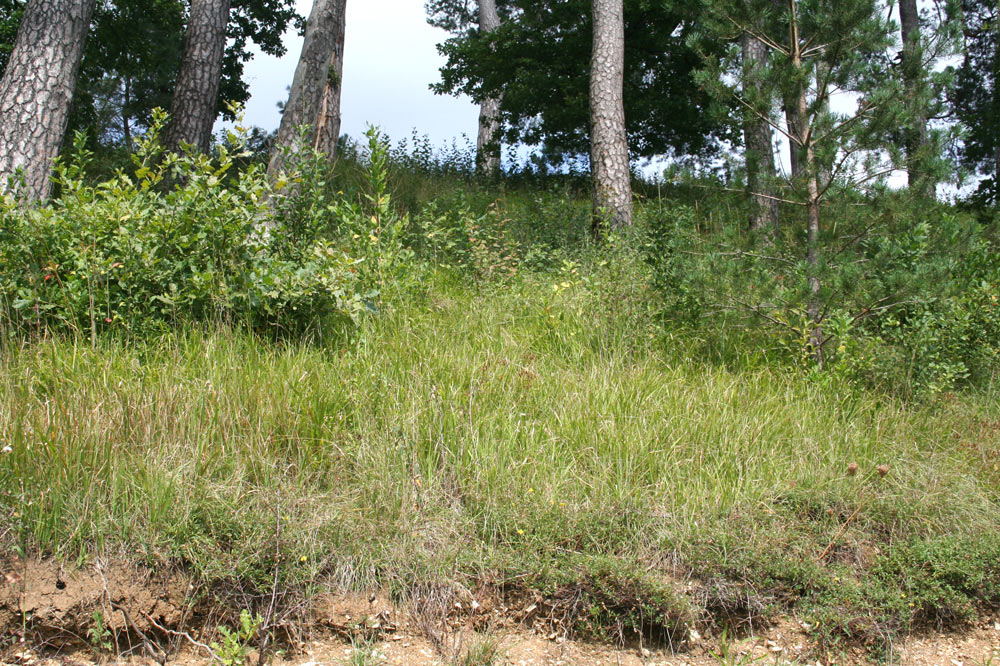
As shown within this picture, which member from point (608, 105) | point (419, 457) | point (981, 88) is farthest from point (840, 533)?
point (981, 88)

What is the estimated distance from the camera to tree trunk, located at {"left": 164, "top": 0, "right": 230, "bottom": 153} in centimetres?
883

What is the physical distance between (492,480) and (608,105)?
6.06 meters

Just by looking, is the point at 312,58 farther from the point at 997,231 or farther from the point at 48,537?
the point at 997,231

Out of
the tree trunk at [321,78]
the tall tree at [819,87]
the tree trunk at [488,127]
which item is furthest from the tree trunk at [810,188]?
the tree trunk at [488,127]

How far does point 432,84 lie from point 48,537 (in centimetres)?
1351

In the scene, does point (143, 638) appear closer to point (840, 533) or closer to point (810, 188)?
point (840, 533)

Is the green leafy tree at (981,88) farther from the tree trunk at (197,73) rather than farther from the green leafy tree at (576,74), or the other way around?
the tree trunk at (197,73)

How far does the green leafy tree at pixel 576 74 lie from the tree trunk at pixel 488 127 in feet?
2.12

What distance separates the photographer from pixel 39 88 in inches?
241

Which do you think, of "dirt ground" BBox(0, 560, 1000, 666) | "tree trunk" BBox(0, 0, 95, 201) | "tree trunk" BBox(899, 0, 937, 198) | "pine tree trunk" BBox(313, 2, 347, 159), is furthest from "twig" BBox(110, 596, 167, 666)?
"pine tree trunk" BBox(313, 2, 347, 159)

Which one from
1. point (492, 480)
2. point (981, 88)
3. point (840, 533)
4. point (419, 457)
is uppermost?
point (981, 88)

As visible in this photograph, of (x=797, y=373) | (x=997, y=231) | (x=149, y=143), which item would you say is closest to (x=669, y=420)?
(x=797, y=373)

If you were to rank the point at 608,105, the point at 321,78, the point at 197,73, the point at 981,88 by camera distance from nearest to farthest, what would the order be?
the point at 321,78 → the point at 608,105 → the point at 197,73 → the point at 981,88

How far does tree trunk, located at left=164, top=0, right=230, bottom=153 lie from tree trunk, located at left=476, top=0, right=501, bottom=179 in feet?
15.2
